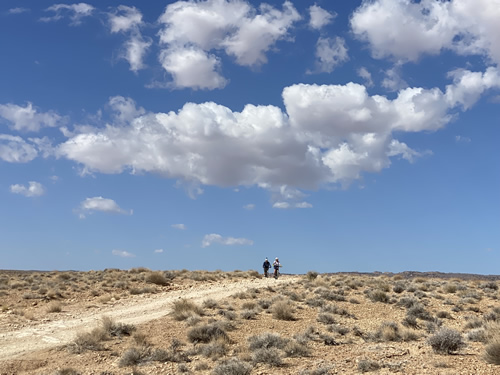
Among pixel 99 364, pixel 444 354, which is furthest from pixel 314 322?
pixel 99 364

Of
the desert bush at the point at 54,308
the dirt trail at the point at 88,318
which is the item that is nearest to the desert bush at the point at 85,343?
the dirt trail at the point at 88,318

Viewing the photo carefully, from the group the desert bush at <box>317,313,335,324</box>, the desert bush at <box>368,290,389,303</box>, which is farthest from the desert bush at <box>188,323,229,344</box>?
the desert bush at <box>368,290,389,303</box>

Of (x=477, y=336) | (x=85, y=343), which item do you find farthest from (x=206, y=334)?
(x=477, y=336)

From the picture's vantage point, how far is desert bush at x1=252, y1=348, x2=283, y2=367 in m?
13.9

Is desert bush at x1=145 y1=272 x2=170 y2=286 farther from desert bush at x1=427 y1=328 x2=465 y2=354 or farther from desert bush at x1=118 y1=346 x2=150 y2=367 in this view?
desert bush at x1=427 y1=328 x2=465 y2=354

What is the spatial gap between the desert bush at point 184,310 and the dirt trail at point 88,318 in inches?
38.5

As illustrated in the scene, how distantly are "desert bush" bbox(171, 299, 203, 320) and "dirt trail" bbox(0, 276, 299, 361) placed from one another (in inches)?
38.5

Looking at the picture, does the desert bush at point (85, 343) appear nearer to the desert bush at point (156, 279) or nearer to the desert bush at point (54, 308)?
the desert bush at point (54, 308)

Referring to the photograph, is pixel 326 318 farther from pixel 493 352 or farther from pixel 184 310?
pixel 493 352

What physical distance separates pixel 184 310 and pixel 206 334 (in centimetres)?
484

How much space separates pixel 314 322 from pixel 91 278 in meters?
24.8

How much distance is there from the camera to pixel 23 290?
32.5 meters

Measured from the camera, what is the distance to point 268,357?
14039mm

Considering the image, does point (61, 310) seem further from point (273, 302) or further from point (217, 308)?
point (273, 302)
